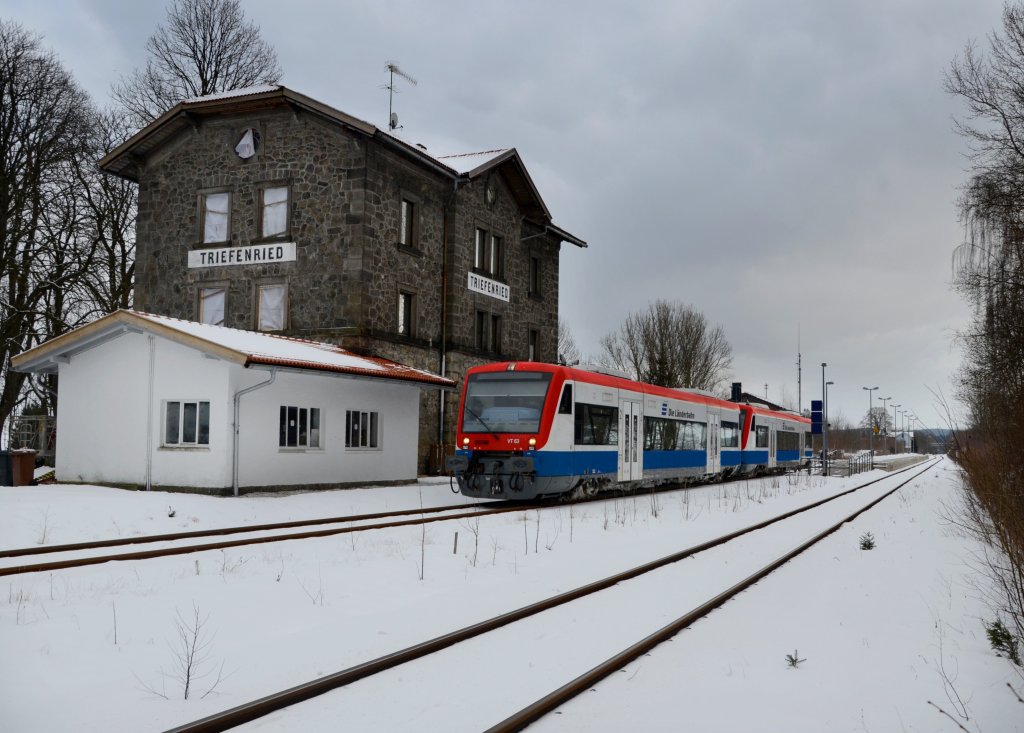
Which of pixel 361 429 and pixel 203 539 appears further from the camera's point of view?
pixel 361 429

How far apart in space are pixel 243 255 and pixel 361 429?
7604mm

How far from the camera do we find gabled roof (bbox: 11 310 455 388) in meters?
17.6

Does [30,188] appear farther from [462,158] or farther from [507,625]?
[507,625]

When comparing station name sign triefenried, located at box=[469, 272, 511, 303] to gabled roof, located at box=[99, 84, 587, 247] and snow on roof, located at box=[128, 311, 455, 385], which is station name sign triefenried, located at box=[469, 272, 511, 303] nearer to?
gabled roof, located at box=[99, 84, 587, 247]

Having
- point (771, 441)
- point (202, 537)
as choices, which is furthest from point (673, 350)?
point (202, 537)

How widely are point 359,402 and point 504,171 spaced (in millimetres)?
12562

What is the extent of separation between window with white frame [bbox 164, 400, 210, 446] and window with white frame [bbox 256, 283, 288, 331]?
7.03 m

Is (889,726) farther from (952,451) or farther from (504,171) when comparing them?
(504,171)

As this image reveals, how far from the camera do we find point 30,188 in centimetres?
2756

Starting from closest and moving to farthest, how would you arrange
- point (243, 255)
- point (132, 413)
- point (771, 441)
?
point (132, 413) → point (243, 255) → point (771, 441)

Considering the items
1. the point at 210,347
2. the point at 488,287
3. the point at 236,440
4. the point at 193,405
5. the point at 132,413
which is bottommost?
the point at 236,440

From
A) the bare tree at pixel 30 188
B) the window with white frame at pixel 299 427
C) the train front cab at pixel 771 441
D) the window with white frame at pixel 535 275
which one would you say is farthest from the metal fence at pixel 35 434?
the train front cab at pixel 771 441

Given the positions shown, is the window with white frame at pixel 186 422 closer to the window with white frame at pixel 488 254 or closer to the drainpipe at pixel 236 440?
the drainpipe at pixel 236 440

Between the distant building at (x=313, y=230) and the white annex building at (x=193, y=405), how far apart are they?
4.21 meters
